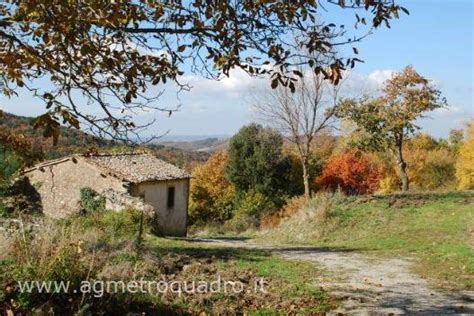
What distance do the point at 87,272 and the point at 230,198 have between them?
32021 mm

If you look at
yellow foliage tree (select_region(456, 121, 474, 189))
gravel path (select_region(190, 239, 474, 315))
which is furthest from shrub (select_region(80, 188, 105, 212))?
yellow foliage tree (select_region(456, 121, 474, 189))

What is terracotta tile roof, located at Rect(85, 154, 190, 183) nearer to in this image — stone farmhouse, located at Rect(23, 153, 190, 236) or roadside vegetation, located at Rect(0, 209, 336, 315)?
stone farmhouse, located at Rect(23, 153, 190, 236)

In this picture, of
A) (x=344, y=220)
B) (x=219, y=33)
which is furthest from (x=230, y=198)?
(x=219, y=33)

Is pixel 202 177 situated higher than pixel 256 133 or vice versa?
pixel 256 133

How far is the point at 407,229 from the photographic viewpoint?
49.9 ft

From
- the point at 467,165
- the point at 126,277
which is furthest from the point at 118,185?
the point at 467,165

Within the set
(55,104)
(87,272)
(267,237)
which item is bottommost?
(267,237)

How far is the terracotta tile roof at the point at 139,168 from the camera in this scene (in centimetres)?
2412

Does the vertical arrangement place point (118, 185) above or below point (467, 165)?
below

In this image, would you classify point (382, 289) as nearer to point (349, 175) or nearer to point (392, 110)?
point (392, 110)

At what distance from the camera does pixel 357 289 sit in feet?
26.1

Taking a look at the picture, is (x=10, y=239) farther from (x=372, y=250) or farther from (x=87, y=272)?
(x=372, y=250)

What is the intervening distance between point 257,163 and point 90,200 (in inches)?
579

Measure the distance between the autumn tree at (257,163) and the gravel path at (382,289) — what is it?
24122mm
